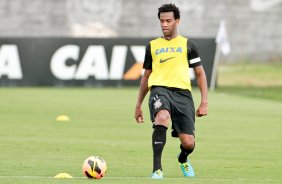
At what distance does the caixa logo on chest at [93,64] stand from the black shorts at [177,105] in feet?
83.9

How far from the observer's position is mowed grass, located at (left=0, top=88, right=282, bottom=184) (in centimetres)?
1241

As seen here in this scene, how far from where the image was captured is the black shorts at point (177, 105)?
1163cm

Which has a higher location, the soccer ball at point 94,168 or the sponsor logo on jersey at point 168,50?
the sponsor logo on jersey at point 168,50

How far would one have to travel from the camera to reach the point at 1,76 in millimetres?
36781

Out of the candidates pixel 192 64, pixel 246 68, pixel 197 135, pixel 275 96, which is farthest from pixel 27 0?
pixel 192 64

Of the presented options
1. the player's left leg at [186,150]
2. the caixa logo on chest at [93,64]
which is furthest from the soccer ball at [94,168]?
the caixa logo on chest at [93,64]

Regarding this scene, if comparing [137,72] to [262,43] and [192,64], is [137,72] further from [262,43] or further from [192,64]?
[192,64]

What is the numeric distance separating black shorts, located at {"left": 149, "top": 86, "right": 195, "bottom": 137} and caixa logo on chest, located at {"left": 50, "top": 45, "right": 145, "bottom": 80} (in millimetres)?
25585

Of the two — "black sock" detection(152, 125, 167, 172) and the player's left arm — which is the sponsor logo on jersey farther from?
"black sock" detection(152, 125, 167, 172)

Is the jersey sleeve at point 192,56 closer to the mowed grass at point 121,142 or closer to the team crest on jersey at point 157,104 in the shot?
the team crest on jersey at point 157,104

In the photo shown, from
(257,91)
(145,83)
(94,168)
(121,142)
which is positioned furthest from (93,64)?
(94,168)

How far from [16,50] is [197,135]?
63.5ft

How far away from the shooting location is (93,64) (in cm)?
3753

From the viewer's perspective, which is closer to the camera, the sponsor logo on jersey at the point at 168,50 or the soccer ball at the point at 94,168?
the soccer ball at the point at 94,168
